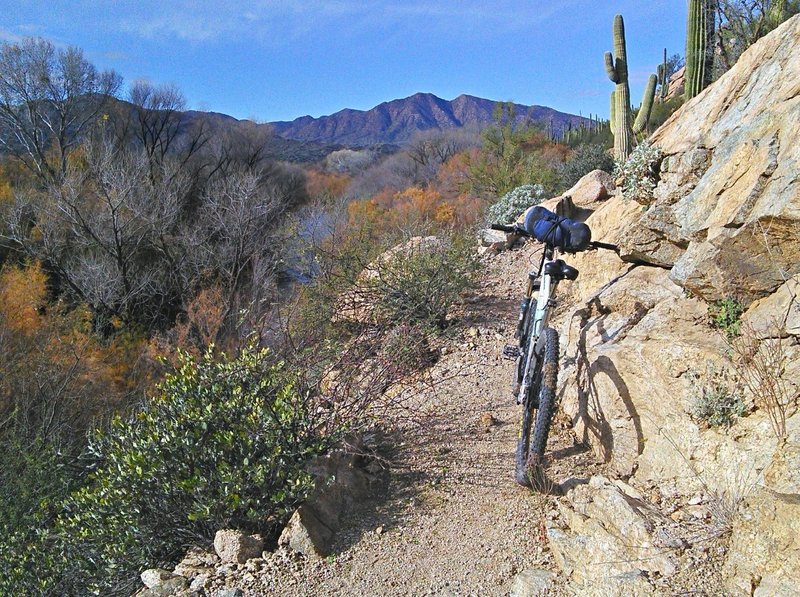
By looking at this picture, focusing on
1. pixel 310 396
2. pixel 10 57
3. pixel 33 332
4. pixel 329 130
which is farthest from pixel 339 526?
pixel 329 130

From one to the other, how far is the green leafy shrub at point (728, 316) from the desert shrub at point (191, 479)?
2.44 metres

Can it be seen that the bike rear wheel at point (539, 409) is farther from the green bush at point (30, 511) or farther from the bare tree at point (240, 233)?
the bare tree at point (240, 233)

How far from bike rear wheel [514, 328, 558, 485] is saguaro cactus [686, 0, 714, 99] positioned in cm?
772

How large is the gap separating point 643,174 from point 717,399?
2.49 metres

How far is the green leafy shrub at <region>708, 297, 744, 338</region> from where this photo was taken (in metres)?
3.21

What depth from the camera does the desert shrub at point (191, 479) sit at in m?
3.34

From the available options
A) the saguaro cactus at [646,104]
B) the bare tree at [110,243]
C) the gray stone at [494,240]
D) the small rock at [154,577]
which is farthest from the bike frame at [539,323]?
the bare tree at [110,243]

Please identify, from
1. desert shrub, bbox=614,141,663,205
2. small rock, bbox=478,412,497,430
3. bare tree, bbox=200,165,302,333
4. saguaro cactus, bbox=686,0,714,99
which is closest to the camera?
small rock, bbox=478,412,497,430

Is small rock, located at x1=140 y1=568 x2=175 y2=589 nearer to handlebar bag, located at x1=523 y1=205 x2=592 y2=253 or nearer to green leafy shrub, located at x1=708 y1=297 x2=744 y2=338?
handlebar bag, located at x1=523 y1=205 x2=592 y2=253

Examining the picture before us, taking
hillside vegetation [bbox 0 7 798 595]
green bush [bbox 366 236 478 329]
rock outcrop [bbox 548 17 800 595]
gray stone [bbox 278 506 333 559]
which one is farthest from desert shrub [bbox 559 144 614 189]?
gray stone [bbox 278 506 333 559]

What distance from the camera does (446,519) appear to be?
333 centimetres

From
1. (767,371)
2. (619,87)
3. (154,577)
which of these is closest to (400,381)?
(154,577)

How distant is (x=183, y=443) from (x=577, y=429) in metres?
2.54

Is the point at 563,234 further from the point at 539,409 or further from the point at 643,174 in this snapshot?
the point at 643,174
